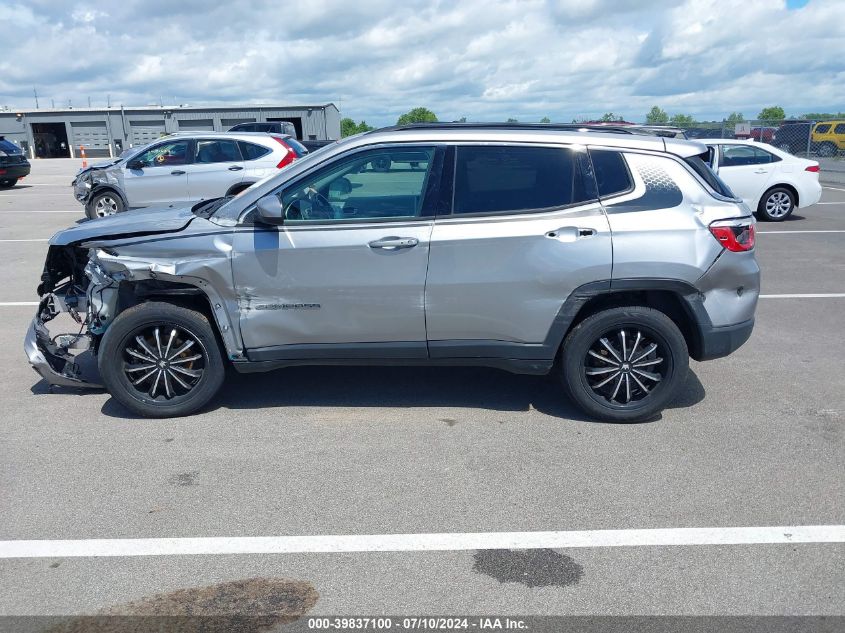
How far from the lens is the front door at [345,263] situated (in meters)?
4.78

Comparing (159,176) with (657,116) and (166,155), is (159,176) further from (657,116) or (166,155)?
(657,116)

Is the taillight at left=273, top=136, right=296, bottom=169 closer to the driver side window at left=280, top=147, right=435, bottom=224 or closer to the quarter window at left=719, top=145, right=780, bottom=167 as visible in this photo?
the quarter window at left=719, top=145, right=780, bottom=167

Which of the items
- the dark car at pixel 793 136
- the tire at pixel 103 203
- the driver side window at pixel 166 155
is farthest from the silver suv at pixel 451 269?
the dark car at pixel 793 136

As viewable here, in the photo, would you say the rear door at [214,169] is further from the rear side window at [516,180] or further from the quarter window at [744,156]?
the rear side window at [516,180]

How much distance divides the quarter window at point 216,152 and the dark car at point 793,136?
19283 mm

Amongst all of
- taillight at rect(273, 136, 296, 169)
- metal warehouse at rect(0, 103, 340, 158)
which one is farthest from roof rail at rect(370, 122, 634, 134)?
metal warehouse at rect(0, 103, 340, 158)

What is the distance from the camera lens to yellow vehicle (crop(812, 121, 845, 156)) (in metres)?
28.1

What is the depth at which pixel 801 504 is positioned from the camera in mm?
3928

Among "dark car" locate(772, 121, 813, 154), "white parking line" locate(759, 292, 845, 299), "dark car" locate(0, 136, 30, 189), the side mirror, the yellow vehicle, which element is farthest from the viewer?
the yellow vehicle

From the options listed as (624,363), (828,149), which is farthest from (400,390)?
(828,149)

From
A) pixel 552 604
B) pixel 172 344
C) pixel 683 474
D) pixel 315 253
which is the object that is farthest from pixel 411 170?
pixel 552 604

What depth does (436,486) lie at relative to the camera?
4172mm

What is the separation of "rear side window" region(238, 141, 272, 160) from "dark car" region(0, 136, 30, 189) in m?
13.6

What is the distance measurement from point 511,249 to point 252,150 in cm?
1011
